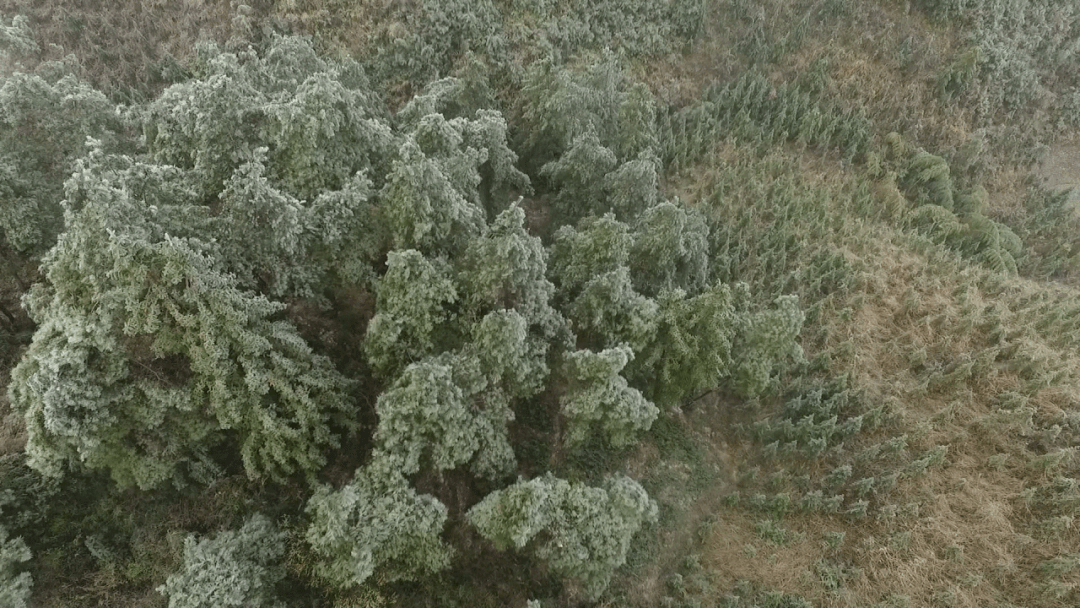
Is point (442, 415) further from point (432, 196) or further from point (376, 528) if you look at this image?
point (432, 196)

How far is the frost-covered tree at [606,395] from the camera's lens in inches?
577

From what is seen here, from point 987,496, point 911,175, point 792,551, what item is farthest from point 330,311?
point 911,175

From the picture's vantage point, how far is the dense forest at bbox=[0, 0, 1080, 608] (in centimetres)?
1344

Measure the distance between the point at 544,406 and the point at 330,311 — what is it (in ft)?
24.8

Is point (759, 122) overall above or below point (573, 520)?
above

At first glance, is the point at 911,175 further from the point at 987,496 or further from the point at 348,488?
the point at 348,488

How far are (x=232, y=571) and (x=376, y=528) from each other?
350 cm

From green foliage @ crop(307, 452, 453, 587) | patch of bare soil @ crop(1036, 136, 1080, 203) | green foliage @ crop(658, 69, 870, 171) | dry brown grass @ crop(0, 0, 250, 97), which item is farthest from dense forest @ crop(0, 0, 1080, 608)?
patch of bare soil @ crop(1036, 136, 1080, 203)

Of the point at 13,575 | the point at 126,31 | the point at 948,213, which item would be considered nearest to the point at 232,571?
the point at 13,575

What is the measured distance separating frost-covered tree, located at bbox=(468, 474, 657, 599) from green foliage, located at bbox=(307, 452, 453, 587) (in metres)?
1.28

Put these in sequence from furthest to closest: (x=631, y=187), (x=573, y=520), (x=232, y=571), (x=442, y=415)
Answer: (x=631, y=187) < (x=573, y=520) < (x=442, y=415) < (x=232, y=571)

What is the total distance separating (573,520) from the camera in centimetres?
1403

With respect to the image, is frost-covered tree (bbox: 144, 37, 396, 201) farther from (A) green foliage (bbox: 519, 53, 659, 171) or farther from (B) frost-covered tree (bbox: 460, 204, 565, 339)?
(A) green foliage (bbox: 519, 53, 659, 171)

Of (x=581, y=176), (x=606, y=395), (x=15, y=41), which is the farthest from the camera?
(x=581, y=176)
